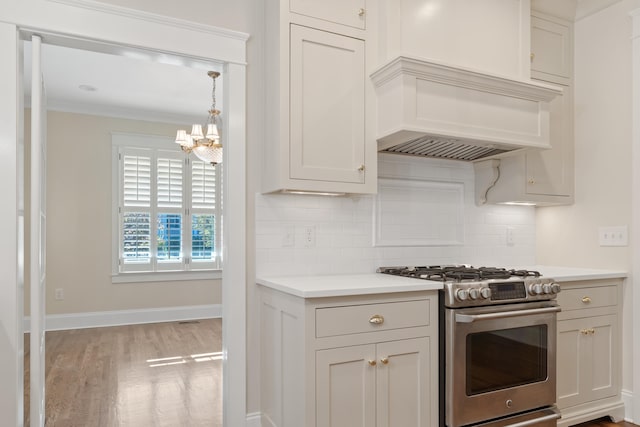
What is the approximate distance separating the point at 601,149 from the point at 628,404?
171 cm

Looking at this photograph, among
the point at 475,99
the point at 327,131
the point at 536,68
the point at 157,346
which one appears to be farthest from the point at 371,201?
the point at 157,346

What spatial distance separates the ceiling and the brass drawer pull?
283cm

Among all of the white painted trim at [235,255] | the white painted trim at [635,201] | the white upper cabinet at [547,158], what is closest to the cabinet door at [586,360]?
the white painted trim at [635,201]

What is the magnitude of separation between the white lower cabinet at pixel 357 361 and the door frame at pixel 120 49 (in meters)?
0.31

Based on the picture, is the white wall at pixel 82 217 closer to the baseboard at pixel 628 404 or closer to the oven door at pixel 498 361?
the oven door at pixel 498 361

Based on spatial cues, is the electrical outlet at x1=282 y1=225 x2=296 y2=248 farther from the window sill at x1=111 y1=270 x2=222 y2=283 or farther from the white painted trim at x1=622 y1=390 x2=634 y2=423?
the window sill at x1=111 y1=270 x2=222 y2=283

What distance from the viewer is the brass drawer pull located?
1979 millimetres

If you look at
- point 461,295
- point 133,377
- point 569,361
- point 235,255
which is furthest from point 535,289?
point 133,377

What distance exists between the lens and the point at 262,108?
96.5 inches

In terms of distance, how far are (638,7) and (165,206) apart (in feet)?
18.0

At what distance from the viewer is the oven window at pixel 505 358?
7.05 ft

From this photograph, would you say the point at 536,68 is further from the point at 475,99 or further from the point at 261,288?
the point at 261,288

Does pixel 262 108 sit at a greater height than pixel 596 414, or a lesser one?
greater

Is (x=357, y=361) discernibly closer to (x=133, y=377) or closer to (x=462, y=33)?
(x=462, y=33)
